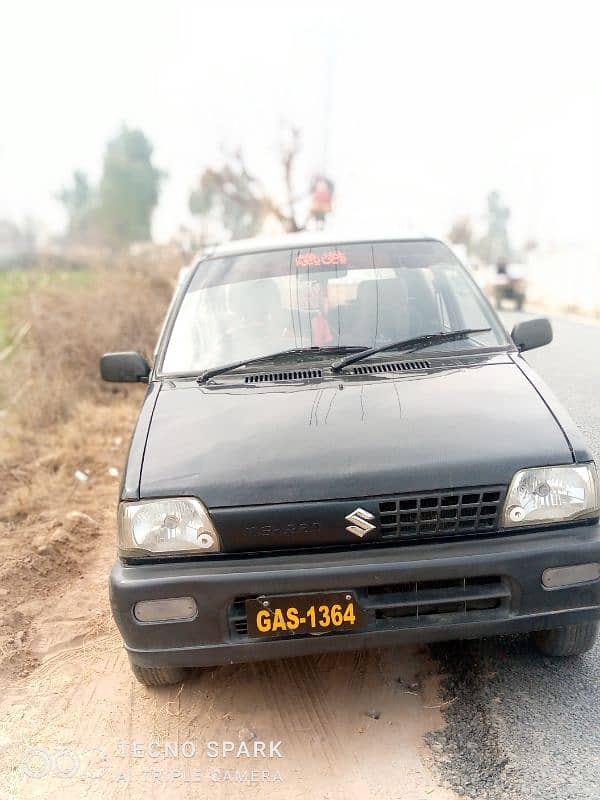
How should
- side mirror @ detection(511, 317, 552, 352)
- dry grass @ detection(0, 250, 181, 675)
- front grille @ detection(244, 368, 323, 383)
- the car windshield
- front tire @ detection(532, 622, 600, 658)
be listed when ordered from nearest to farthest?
front tire @ detection(532, 622, 600, 658)
front grille @ detection(244, 368, 323, 383)
the car windshield
side mirror @ detection(511, 317, 552, 352)
dry grass @ detection(0, 250, 181, 675)

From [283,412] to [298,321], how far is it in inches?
34.7

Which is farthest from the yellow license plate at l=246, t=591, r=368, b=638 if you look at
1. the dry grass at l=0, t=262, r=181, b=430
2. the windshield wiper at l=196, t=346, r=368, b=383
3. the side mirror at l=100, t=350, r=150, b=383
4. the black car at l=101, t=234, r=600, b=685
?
the dry grass at l=0, t=262, r=181, b=430

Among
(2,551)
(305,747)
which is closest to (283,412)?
(305,747)

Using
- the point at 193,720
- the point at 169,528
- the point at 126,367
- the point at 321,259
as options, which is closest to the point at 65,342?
the point at 126,367

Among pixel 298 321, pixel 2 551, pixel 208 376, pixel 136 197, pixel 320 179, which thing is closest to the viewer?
pixel 208 376

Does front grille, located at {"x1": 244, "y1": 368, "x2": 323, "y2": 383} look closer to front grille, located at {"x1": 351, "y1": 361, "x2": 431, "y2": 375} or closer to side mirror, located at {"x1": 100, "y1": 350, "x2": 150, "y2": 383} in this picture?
front grille, located at {"x1": 351, "y1": 361, "x2": 431, "y2": 375}

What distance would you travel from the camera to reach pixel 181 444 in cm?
308

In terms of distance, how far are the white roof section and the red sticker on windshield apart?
90mm

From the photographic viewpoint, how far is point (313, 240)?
4.46 m

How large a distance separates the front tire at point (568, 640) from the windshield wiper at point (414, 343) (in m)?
1.37

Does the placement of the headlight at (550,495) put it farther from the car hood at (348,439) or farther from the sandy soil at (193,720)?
the sandy soil at (193,720)

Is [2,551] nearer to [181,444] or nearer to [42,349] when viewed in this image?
[181,444]

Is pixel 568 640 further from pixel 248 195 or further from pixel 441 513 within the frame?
pixel 248 195

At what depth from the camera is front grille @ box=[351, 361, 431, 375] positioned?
356 cm
